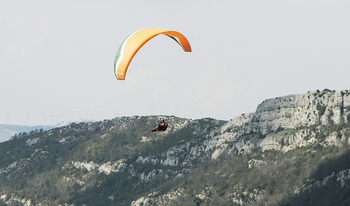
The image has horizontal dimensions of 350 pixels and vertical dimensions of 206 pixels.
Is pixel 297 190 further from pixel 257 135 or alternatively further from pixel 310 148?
pixel 257 135

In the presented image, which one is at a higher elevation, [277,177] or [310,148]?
[310,148]

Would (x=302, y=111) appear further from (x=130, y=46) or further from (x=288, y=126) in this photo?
(x=130, y=46)

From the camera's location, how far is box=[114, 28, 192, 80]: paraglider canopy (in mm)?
68000

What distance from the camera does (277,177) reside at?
158m

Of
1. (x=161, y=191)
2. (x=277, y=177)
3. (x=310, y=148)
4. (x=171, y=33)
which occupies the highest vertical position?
(x=171, y=33)

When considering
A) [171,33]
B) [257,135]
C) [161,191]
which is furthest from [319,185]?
[171,33]

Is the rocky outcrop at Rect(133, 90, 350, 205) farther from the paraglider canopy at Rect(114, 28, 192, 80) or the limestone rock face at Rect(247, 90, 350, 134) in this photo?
the paraglider canopy at Rect(114, 28, 192, 80)

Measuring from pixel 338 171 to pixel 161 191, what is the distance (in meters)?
72.3

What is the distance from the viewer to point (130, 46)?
70.2 meters

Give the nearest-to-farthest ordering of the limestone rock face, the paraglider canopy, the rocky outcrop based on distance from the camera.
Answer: the paraglider canopy → the rocky outcrop → the limestone rock face

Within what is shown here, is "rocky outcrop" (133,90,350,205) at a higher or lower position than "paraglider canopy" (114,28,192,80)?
lower

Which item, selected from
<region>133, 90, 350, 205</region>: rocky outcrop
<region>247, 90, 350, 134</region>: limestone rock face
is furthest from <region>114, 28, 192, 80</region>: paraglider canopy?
<region>247, 90, 350, 134</region>: limestone rock face

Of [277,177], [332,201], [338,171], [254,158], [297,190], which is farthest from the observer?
[254,158]

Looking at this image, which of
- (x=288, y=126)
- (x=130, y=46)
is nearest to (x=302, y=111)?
(x=288, y=126)
